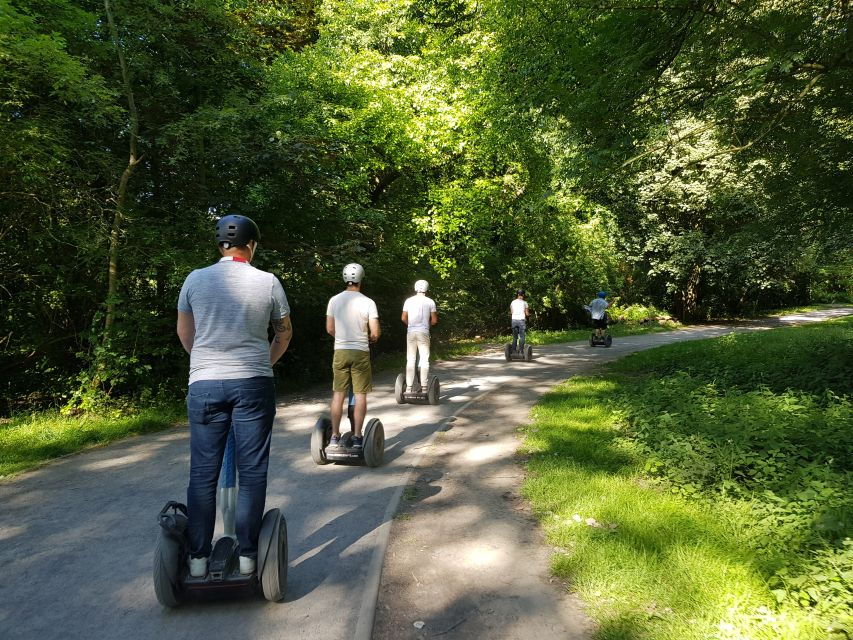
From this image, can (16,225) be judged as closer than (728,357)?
Yes

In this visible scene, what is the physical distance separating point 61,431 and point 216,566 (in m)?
5.42

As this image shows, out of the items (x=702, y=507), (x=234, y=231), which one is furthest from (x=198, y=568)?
(x=702, y=507)

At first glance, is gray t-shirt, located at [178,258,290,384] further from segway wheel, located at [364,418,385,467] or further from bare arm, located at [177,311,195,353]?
segway wheel, located at [364,418,385,467]

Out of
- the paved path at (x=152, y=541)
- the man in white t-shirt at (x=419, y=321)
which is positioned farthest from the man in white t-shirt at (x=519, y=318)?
the paved path at (x=152, y=541)

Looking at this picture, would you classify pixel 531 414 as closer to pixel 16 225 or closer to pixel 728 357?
pixel 728 357

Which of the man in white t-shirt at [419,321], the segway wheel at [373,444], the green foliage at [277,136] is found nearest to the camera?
the segway wheel at [373,444]

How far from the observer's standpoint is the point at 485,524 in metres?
4.29

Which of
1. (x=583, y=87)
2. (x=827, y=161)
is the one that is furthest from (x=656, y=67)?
(x=827, y=161)

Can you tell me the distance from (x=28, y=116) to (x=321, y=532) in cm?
713

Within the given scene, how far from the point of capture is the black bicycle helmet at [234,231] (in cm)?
314

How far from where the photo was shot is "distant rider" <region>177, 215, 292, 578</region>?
2961mm

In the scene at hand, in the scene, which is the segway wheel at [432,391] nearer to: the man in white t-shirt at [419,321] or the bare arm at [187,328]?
the man in white t-shirt at [419,321]

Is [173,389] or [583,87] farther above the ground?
[583,87]

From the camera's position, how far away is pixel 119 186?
8102 mm
